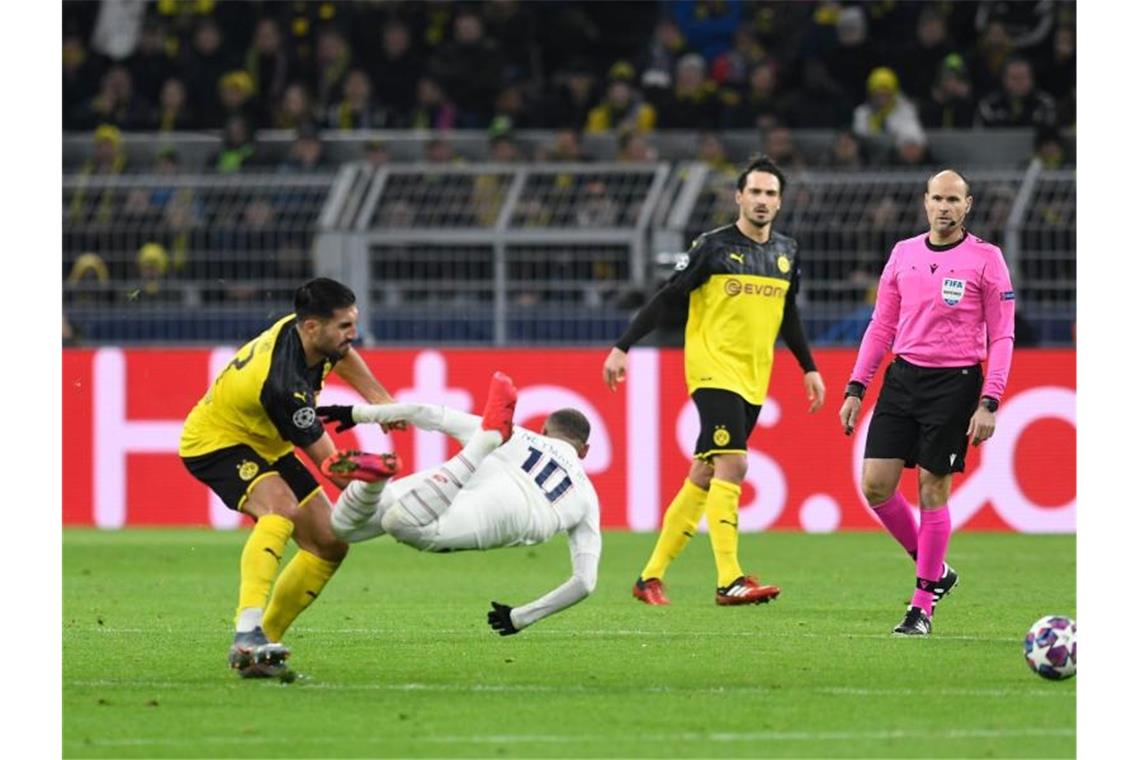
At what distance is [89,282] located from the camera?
1848 cm

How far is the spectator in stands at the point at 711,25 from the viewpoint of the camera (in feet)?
72.1

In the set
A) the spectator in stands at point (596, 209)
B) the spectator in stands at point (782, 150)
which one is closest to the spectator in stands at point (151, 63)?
the spectator in stands at point (596, 209)

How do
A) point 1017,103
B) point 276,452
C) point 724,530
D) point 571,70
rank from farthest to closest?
1. point 571,70
2. point 1017,103
3. point 724,530
4. point 276,452

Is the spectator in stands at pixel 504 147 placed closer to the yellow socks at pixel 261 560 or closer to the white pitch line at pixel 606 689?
the yellow socks at pixel 261 560

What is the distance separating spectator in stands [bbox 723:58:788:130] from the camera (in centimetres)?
2050

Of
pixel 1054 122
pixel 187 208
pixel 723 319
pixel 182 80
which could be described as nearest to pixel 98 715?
pixel 723 319

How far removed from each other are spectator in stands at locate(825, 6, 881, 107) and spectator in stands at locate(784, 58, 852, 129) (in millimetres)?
123

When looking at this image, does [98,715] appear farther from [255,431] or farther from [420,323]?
[420,323]

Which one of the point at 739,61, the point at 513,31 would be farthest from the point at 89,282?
the point at 739,61

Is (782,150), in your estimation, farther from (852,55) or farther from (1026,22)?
(1026,22)

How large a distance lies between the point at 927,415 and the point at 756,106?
10769 mm

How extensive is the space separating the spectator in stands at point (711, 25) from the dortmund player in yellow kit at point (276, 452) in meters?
13.4

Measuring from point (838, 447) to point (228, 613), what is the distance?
269 inches

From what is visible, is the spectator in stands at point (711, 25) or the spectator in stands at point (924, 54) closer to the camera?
the spectator in stands at point (924, 54)
